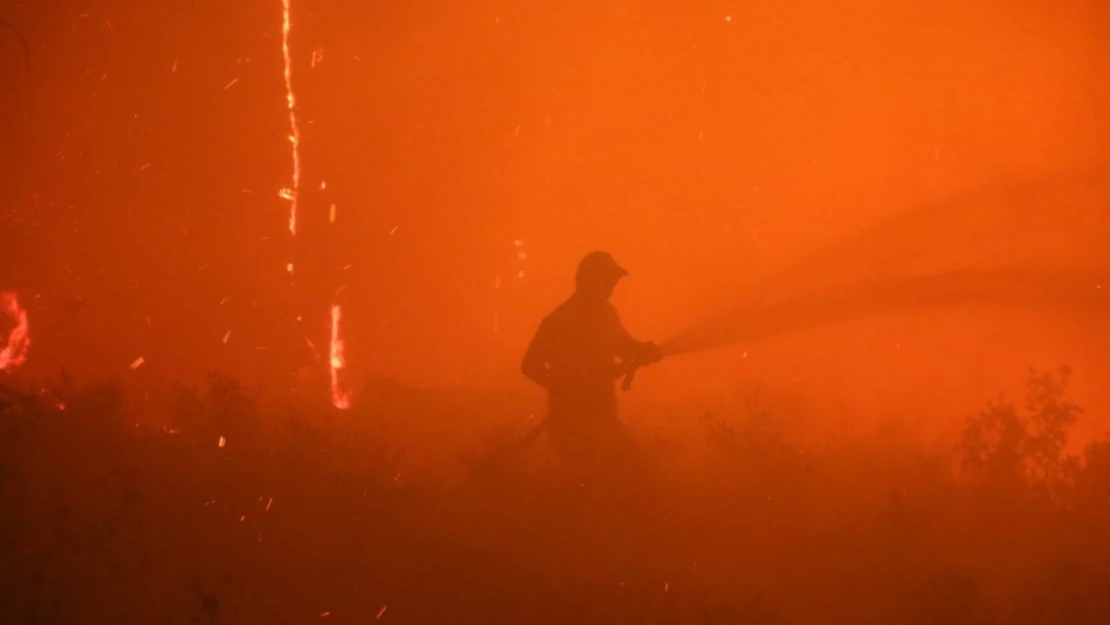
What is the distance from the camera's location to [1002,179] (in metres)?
9.13

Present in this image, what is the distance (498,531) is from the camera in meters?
3.48

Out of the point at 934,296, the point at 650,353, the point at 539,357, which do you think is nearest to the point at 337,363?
the point at 539,357

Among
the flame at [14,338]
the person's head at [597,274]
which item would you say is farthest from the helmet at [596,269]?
the flame at [14,338]

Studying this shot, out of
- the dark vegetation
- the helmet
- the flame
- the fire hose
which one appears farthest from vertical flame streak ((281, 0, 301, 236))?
the helmet

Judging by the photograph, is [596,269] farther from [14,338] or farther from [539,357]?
[14,338]

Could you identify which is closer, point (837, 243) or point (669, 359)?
point (669, 359)

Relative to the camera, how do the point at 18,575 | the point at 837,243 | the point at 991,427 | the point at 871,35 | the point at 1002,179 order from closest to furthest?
the point at 18,575
the point at 991,427
the point at 1002,179
the point at 871,35
the point at 837,243

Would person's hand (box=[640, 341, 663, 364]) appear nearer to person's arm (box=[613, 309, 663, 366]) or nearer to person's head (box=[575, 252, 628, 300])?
person's arm (box=[613, 309, 663, 366])

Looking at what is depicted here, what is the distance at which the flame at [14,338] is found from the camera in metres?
5.21

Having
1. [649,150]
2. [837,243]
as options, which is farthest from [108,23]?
[837,243]

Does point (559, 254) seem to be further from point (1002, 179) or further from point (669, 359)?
point (1002, 179)

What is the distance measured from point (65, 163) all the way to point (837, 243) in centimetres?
1227

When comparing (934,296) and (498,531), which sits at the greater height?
(934,296)

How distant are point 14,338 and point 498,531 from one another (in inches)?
195
